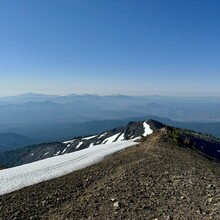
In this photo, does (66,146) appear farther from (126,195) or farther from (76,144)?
(126,195)

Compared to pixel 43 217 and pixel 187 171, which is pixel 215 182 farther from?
pixel 43 217

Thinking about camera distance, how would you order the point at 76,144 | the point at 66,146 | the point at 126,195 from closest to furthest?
the point at 126,195 < the point at 76,144 < the point at 66,146

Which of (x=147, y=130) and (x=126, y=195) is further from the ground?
(x=126, y=195)

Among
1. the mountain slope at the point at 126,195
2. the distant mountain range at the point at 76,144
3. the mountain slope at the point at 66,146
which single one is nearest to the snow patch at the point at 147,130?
the distant mountain range at the point at 76,144

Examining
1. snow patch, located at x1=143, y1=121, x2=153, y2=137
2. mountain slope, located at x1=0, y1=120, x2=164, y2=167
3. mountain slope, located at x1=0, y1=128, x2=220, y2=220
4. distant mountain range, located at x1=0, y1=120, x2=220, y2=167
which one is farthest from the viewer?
mountain slope, located at x1=0, y1=120, x2=164, y2=167

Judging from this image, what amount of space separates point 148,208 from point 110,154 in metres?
19.7

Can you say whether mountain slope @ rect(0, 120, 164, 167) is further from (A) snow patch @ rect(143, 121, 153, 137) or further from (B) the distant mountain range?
(A) snow patch @ rect(143, 121, 153, 137)

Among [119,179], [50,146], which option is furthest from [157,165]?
[50,146]

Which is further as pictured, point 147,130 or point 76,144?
point 76,144

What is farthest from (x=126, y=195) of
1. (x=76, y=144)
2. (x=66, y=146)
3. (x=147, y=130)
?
(x=66, y=146)

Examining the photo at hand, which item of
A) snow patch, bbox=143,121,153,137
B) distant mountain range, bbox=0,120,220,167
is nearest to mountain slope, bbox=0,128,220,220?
snow patch, bbox=143,121,153,137

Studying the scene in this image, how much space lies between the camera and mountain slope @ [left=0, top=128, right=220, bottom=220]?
53.6 feet

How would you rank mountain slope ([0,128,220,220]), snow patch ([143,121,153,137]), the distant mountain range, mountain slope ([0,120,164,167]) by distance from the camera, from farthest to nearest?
1. mountain slope ([0,120,164,167])
2. the distant mountain range
3. snow patch ([143,121,153,137])
4. mountain slope ([0,128,220,220])

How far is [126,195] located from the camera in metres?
18.6
